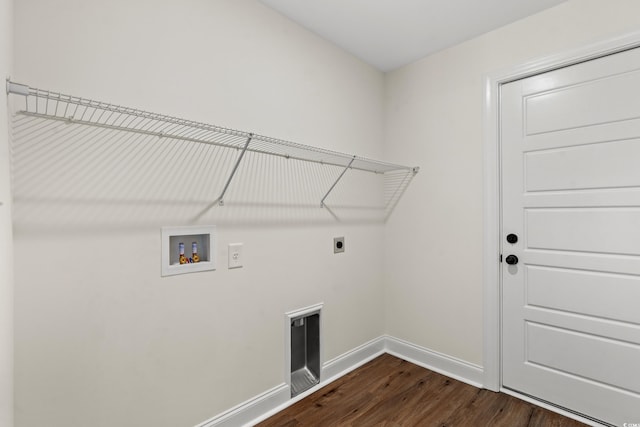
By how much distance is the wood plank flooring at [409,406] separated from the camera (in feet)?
5.83

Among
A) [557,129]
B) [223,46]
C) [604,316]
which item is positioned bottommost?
[604,316]

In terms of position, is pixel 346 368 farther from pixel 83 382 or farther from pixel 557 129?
pixel 557 129

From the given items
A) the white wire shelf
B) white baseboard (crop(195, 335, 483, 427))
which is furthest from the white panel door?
the white wire shelf

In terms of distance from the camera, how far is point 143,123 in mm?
1394

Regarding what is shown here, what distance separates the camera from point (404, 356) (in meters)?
2.56

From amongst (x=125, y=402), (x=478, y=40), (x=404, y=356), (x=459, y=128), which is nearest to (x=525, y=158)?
(x=459, y=128)

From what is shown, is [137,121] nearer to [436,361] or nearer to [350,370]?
[350,370]

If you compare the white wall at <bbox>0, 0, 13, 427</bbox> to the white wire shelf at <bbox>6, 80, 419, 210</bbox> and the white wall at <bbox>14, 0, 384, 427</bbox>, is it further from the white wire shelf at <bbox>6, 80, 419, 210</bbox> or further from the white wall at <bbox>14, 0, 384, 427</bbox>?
the white wall at <bbox>14, 0, 384, 427</bbox>

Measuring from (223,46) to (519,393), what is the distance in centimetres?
280

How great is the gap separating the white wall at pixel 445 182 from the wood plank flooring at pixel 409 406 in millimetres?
273

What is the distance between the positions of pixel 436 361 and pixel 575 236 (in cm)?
130

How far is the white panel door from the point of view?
166cm

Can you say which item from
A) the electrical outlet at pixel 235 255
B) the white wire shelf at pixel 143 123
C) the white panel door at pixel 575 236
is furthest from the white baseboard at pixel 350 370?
the white wire shelf at pixel 143 123

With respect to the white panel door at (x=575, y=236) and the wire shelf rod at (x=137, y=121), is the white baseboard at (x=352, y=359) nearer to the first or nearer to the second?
the white panel door at (x=575, y=236)
